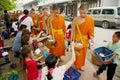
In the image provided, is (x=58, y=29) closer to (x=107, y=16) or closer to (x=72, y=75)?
(x=72, y=75)

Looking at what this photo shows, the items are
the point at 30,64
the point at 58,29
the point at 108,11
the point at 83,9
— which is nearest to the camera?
the point at 30,64

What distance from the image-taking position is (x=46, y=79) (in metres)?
2.63

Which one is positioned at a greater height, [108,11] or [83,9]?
[83,9]

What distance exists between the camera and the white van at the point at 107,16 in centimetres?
1463

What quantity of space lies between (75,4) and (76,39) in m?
25.7

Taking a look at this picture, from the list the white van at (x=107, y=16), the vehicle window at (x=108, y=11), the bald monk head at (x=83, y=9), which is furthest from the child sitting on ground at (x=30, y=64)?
the vehicle window at (x=108, y=11)

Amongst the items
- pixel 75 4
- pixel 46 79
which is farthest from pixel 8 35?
pixel 75 4

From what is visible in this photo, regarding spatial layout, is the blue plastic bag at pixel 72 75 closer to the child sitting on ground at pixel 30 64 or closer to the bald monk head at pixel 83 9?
the child sitting on ground at pixel 30 64

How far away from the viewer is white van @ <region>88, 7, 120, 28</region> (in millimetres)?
14633

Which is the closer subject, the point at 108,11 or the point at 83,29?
the point at 83,29

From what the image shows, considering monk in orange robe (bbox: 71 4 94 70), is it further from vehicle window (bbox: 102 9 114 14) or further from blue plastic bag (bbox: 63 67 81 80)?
vehicle window (bbox: 102 9 114 14)

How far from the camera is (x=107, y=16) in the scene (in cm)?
1548

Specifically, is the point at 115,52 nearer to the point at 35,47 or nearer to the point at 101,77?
the point at 101,77

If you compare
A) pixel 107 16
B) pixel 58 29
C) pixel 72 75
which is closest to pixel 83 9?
pixel 58 29
